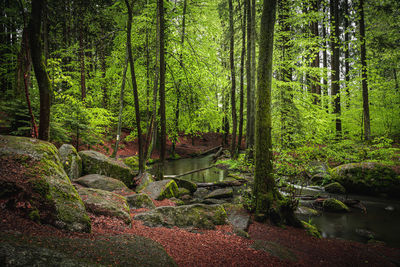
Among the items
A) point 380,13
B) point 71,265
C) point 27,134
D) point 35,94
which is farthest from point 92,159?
point 380,13

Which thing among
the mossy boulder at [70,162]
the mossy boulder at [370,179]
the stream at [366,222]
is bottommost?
the stream at [366,222]

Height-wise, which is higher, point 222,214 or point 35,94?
point 35,94

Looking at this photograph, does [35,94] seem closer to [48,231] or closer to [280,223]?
[48,231]

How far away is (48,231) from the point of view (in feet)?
8.55

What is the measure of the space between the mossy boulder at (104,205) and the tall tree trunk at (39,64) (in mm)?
1760

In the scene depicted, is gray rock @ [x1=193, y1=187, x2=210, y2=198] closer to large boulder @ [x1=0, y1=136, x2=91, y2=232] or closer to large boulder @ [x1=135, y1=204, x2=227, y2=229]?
large boulder @ [x1=135, y1=204, x2=227, y2=229]

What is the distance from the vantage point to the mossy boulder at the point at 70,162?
750cm

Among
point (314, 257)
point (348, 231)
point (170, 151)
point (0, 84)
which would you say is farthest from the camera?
point (170, 151)

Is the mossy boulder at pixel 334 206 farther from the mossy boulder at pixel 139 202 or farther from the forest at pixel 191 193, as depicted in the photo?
the mossy boulder at pixel 139 202

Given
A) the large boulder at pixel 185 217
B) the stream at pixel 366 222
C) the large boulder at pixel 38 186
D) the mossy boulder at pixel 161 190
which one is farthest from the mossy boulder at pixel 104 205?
the stream at pixel 366 222

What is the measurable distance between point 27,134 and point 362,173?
54.4ft

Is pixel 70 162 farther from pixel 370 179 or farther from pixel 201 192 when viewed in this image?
pixel 370 179

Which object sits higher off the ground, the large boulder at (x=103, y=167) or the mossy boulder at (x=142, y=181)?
the large boulder at (x=103, y=167)

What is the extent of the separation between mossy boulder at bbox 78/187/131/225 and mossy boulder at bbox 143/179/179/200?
9.45ft
